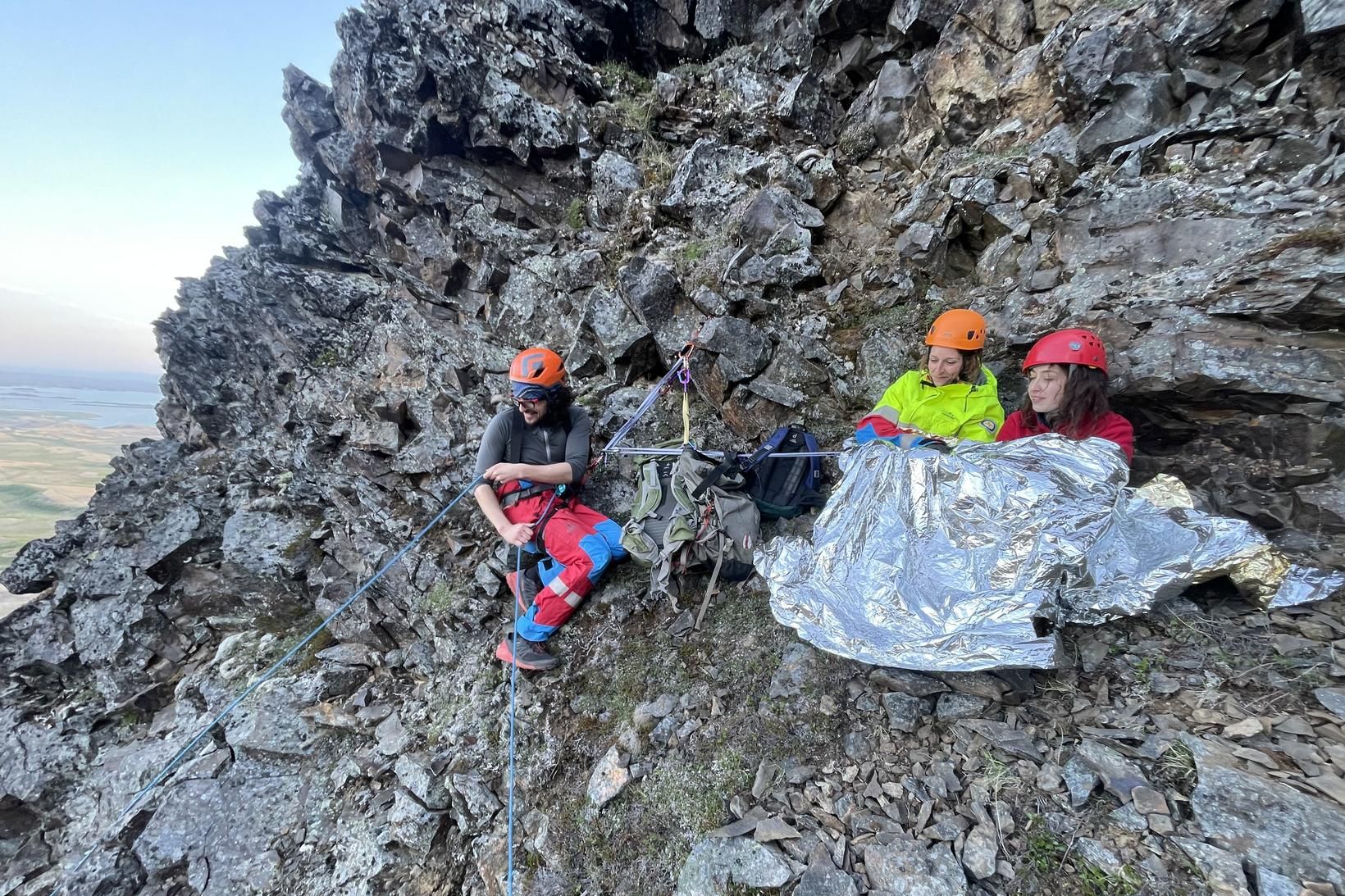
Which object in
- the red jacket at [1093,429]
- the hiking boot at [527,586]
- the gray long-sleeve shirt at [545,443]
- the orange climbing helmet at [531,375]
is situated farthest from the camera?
the hiking boot at [527,586]

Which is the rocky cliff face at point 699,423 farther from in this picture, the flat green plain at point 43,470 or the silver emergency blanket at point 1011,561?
the flat green plain at point 43,470

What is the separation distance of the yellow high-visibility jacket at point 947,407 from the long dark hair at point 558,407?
3.32m

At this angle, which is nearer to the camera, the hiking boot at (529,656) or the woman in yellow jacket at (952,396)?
the woman in yellow jacket at (952,396)

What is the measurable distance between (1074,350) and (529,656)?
5.77 m

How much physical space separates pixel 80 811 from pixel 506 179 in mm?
13610

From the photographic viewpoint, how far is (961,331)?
166 inches

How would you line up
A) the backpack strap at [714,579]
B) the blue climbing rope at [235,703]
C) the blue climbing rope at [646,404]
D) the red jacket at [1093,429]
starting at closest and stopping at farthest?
the red jacket at [1093,429], the backpack strap at [714,579], the blue climbing rope at [235,703], the blue climbing rope at [646,404]

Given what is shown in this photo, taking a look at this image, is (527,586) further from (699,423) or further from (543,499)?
(699,423)

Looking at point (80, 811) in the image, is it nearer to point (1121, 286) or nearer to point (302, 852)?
point (302, 852)

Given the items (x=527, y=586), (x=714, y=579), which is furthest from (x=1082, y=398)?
(x=527, y=586)

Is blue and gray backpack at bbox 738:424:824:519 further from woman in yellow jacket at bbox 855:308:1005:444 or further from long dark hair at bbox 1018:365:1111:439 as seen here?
long dark hair at bbox 1018:365:1111:439

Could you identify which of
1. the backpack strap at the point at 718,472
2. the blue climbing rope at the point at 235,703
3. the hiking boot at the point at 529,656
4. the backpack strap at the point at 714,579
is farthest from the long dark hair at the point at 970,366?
the hiking boot at the point at 529,656

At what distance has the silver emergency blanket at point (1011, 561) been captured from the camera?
10.1 feet

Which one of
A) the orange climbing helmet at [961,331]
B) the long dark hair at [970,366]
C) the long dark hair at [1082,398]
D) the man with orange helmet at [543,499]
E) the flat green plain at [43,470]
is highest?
the orange climbing helmet at [961,331]
